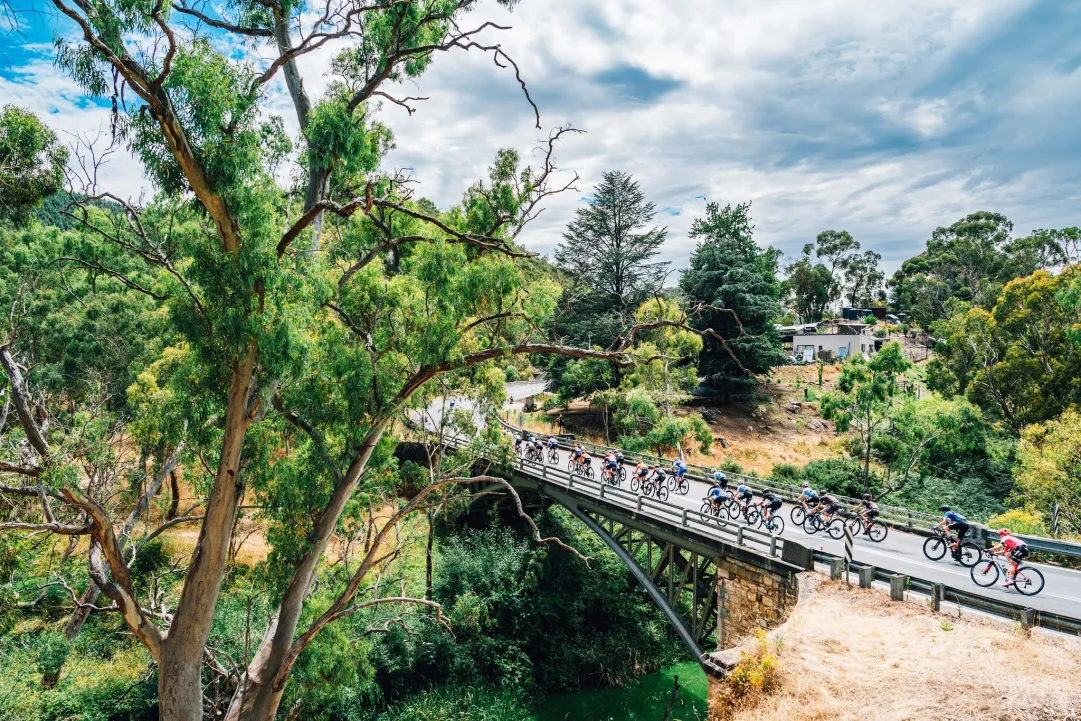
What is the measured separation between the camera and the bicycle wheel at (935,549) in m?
12.9

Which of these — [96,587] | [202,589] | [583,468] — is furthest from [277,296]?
[583,468]

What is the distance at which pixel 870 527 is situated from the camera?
48.2 ft

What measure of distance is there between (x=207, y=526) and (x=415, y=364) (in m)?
3.80

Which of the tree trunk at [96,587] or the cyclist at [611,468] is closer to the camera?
the tree trunk at [96,587]

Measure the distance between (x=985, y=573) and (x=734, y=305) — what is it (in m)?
31.3

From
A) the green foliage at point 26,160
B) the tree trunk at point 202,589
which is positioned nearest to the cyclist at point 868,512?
the tree trunk at point 202,589

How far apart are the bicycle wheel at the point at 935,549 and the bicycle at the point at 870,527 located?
1.39m

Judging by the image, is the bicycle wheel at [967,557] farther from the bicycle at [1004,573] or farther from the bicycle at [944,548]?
the bicycle at [1004,573]

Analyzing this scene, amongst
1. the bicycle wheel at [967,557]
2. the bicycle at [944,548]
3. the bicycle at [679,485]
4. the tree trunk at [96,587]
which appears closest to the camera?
the bicycle wheel at [967,557]

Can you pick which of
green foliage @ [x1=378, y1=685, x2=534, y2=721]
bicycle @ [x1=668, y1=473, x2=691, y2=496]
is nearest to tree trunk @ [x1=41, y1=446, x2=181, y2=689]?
green foliage @ [x1=378, y1=685, x2=534, y2=721]

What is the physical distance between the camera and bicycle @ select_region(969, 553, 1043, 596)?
428 inches

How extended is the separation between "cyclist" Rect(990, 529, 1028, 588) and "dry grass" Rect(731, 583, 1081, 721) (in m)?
1.99

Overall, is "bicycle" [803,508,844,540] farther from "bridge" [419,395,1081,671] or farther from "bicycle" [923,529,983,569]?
"bicycle" [923,529,983,569]

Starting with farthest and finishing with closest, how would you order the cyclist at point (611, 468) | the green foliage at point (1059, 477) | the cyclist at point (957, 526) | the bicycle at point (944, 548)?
1. the cyclist at point (611, 468)
2. the green foliage at point (1059, 477)
3. the bicycle at point (944, 548)
4. the cyclist at point (957, 526)
